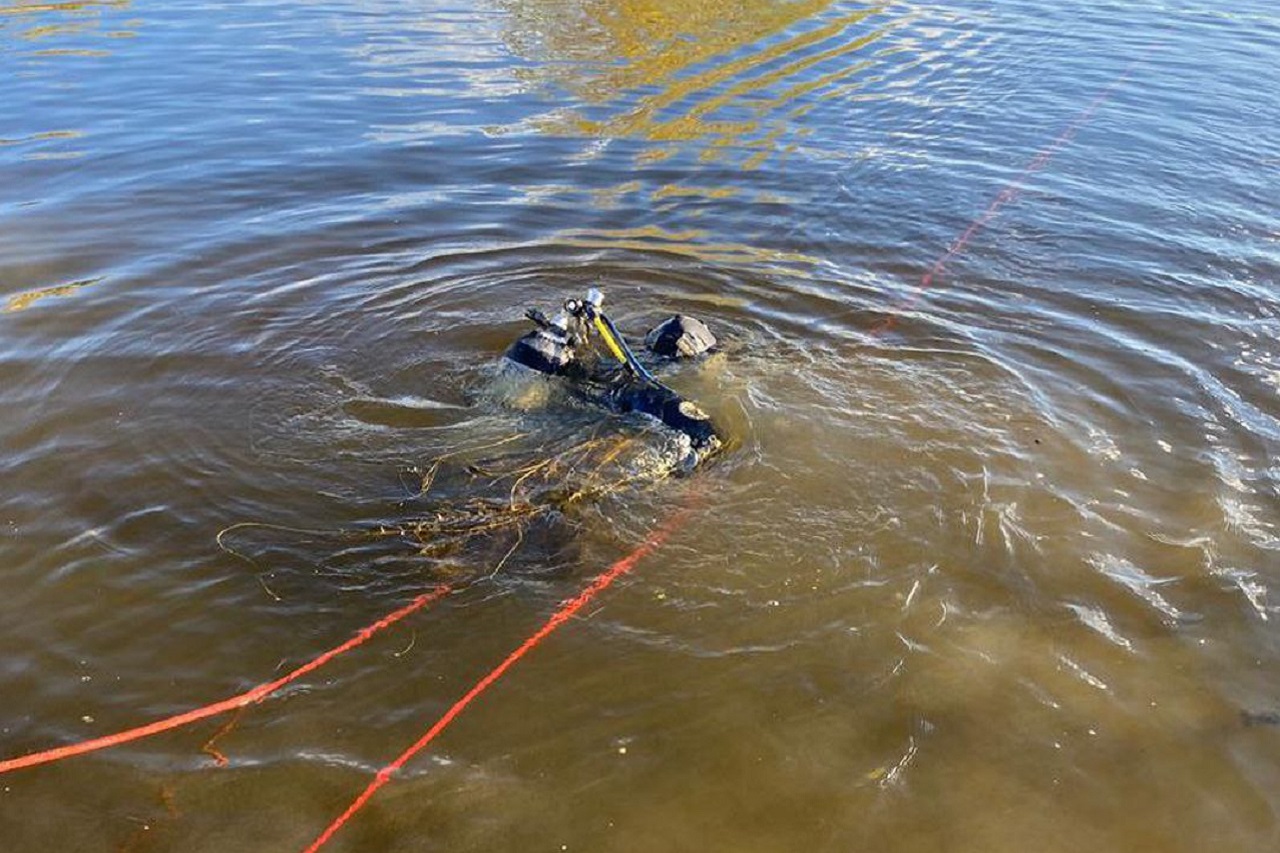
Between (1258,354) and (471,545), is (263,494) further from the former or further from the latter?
(1258,354)

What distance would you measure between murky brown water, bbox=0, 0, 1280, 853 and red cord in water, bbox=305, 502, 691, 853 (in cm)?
5

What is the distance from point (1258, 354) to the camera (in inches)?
229

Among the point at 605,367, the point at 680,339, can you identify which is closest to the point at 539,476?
the point at 605,367

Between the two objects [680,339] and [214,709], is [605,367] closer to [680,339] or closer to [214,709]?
[680,339]

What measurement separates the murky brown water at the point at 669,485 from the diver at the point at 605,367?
24 centimetres

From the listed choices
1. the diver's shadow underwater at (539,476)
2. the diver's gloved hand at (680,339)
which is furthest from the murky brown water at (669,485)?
the diver's gloved hand at (680,339)

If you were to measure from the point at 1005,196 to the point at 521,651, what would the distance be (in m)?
6.50

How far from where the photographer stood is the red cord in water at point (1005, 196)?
21.3ft

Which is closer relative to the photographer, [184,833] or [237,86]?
[184,833]

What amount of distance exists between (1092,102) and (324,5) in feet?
37.7

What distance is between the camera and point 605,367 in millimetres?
5258

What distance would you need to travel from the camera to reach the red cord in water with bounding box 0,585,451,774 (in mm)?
3176

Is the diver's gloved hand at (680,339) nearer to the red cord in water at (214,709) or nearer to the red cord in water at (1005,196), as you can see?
the red cord in water at (1005,196)

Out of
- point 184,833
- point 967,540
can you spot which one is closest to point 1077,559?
point 967,540
